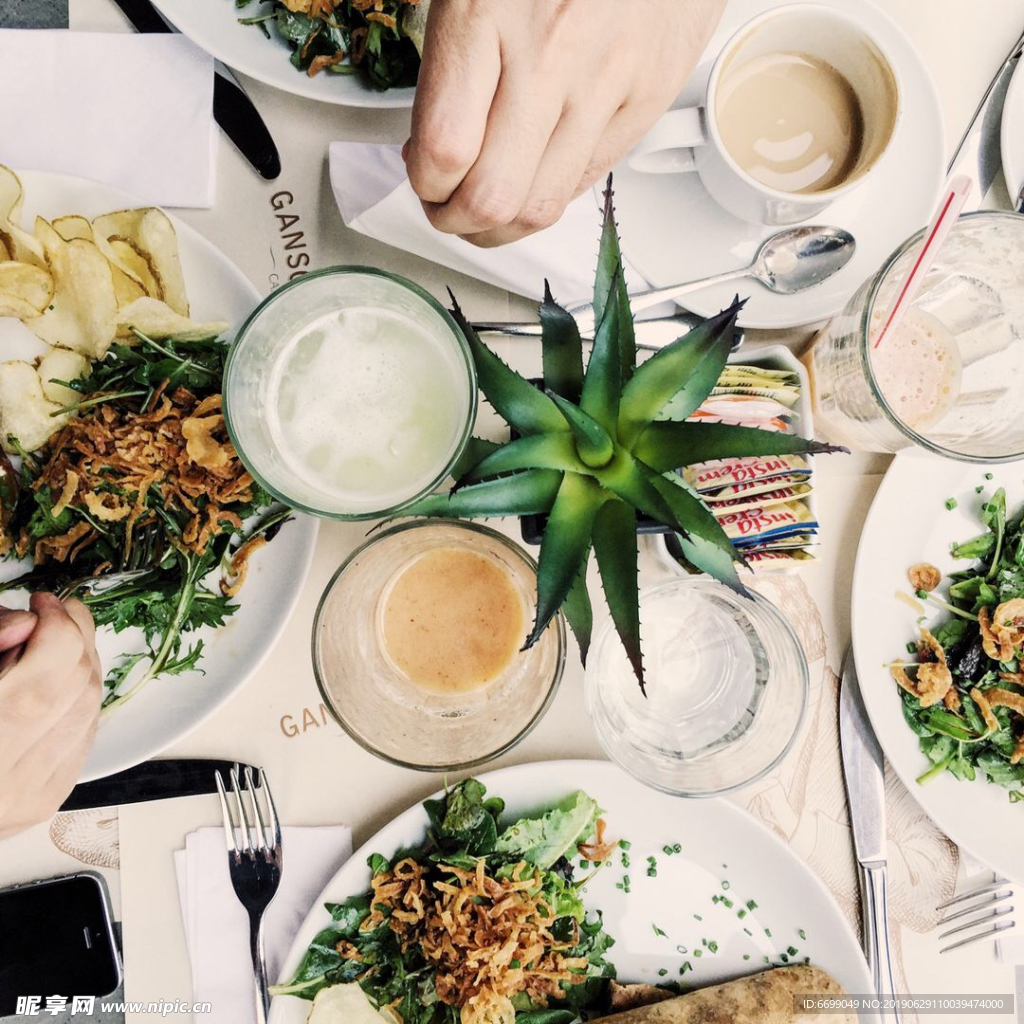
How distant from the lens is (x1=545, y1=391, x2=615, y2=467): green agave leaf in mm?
556

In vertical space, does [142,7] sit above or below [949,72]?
above

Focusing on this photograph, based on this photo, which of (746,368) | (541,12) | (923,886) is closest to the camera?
(541,12)

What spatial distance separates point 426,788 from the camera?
3.13ft

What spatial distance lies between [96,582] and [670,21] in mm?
749

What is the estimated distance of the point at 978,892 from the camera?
37.5 inches

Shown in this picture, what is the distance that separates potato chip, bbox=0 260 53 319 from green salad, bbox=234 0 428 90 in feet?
1.07

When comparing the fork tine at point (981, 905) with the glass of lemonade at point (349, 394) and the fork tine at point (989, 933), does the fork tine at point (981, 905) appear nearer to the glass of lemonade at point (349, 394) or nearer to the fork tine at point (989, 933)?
the fork tine at point (989, 933)

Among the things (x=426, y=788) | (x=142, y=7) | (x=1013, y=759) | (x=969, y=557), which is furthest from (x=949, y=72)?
(x=426, y=788)

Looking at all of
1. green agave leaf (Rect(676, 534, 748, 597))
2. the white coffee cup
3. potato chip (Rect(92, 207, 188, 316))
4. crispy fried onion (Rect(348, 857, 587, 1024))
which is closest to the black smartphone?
crispy fried onion (Rect(348, 857, 587, 1024))

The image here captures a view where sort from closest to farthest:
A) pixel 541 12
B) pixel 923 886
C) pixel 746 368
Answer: pixel 541 12
pixel 746 368
pixel 923 886

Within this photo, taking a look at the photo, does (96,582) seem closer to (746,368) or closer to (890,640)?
(746,368)

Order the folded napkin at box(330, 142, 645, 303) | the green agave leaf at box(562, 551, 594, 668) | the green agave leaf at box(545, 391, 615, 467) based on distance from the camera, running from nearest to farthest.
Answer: the green agave leaf at box(545, 391, 615, 467)
the green agave leaf at box(562, 551, 594, 668)
the folded napkin at box(330, 142, 645, 303)

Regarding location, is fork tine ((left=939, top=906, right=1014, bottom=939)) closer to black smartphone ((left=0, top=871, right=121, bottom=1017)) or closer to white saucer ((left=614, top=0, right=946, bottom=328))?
white saucer ((left=614, top=0, right=946, bottom=328))

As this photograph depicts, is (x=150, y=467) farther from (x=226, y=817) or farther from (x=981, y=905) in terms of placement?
(x=981, y=905)
